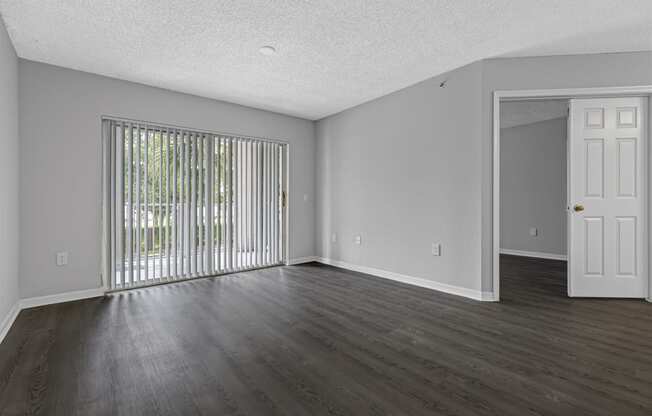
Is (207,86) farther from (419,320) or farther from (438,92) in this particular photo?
(419,320)

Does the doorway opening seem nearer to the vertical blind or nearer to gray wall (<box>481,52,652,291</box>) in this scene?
gray wall (<box>481,52,652,291</box>)

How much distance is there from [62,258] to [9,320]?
79 cm

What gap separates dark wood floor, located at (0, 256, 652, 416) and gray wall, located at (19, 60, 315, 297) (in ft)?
1.49

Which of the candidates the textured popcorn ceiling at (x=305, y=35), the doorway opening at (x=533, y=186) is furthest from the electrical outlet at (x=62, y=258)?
the doorway opening at (x=533, y=186)

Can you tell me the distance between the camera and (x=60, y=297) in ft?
10.9

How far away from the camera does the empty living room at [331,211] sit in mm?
1877

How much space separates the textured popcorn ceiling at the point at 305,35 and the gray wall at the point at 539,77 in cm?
11

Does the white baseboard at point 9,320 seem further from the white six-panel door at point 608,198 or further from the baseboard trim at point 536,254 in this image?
the baseboard trim at point 536,254

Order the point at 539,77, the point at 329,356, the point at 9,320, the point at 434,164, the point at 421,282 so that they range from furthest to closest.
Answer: the point at 421,282
the point at 434,164
the point at 539,77
the point at 9,320
the point at 329,356

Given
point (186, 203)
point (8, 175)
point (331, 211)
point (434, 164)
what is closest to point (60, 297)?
point (8, 175)

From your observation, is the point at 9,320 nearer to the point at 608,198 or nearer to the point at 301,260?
the point at 301,260

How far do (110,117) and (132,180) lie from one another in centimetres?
75

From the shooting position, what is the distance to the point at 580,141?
338 cm

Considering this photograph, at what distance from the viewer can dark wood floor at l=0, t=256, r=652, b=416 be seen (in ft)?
5.32
